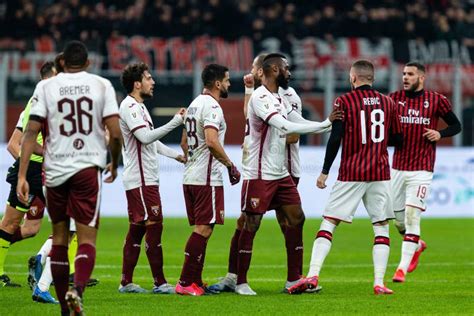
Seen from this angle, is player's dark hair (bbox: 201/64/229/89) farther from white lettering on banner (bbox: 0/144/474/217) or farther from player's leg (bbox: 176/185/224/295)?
white lettering on banner (bbox: 0/144/474/217)

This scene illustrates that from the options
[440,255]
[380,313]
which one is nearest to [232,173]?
[380,313]

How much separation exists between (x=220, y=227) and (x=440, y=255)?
270 inches

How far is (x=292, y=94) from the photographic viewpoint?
12.4 m

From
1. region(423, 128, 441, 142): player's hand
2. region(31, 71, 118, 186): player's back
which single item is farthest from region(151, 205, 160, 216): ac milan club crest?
region(423, 128, 441, 142): player's hand

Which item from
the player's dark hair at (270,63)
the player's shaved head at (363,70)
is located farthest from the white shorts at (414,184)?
the player's dark hair at (270,63)

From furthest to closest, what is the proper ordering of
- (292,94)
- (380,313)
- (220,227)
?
1. (220,227)
2. (292,94)
3. (380,313)

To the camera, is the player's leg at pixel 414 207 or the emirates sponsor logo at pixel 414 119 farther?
the emirates sponsor logo at pixel 414 119

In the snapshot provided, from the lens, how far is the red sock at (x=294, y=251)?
38.3 feet

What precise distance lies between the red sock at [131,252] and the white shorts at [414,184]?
2954 mm

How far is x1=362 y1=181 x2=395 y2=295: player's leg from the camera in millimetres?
11250

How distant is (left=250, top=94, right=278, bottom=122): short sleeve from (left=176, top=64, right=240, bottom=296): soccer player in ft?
1.24

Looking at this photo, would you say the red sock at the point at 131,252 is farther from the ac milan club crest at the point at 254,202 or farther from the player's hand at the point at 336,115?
the player's hand at the point at 336,115

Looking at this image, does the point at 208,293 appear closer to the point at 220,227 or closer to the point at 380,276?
the point at 380,276

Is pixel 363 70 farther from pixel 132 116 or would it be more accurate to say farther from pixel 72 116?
pixel 72 116
